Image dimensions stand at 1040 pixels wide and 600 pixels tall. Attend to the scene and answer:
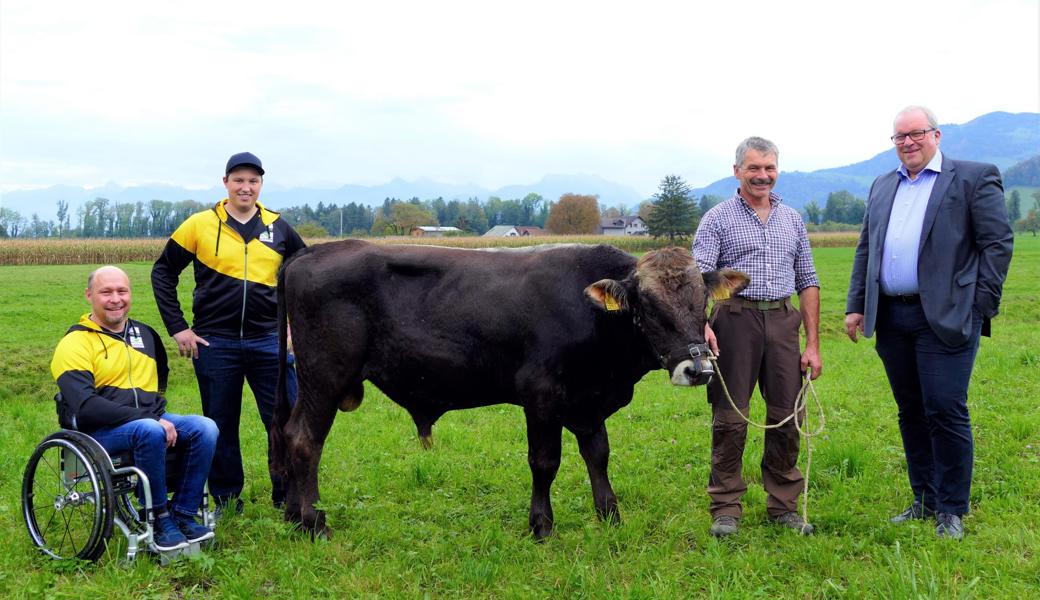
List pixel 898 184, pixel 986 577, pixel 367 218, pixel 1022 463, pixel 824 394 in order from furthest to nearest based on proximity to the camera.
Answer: pixel 367 218
pixel 824 394
pixel 1022 463
pixel 898 184
pixel 986 577

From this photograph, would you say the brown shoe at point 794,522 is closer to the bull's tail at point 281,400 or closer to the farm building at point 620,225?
the bull's tail at point 281,400

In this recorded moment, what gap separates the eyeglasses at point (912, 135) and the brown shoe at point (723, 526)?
293cm

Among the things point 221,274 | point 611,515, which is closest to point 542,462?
point 611,515

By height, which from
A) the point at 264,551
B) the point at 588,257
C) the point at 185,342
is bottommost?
the point at 264,551

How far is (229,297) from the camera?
5.94 m

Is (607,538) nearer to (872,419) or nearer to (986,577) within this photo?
(986,577)

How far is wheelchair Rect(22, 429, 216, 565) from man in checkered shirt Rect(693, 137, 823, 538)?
374cm

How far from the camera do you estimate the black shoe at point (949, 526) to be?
202 inches

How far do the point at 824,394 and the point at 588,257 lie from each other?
568 centimetres

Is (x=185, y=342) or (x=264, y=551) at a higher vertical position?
(x=185, y=342)

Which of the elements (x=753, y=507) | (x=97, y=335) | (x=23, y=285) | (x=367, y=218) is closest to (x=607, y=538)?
(x=753, y=507)

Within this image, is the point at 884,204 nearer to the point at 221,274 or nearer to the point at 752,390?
the point at 752,390

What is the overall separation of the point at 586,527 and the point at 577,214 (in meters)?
105

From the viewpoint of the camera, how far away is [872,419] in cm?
857
